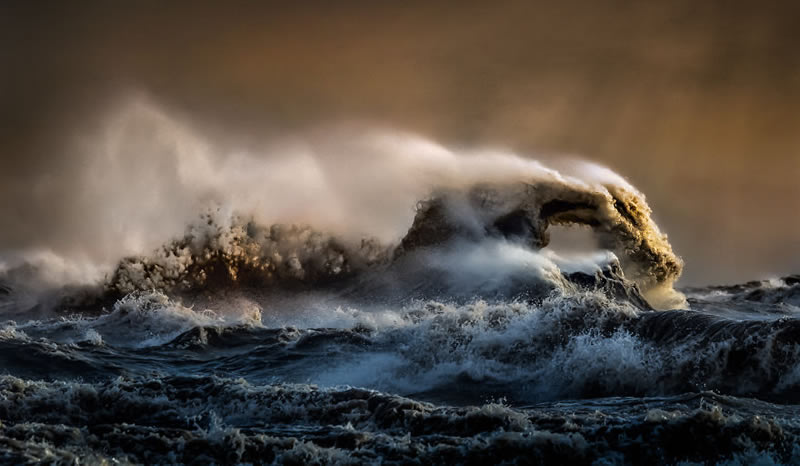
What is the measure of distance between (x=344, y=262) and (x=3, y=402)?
14889 millimetres

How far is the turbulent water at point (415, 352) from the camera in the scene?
5484mm

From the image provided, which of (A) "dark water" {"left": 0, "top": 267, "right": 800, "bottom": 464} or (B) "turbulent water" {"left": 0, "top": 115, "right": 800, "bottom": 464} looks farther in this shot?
(B) "turbulent water" {"left": 0, "top": 115, "right": 800, "bottom": 464}

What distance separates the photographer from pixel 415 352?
34.8ft

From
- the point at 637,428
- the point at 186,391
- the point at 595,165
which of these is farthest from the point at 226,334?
the point at 595,165

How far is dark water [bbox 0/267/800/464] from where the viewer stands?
5371 mm

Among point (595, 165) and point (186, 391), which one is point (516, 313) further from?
point (595, 165)

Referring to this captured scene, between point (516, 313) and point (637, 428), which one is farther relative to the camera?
point (516, 313)

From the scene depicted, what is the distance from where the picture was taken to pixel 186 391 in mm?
7316

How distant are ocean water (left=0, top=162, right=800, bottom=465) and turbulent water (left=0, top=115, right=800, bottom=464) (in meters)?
0.03

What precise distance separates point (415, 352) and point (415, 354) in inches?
2.6

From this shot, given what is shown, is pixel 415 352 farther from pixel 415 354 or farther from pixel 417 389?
pixel 417 389

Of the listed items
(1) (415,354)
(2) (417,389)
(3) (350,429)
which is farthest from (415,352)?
(3) (350,429)

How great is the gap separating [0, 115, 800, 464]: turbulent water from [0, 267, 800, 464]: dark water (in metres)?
0.03

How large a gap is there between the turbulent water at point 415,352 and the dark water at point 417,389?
0.09 ft
